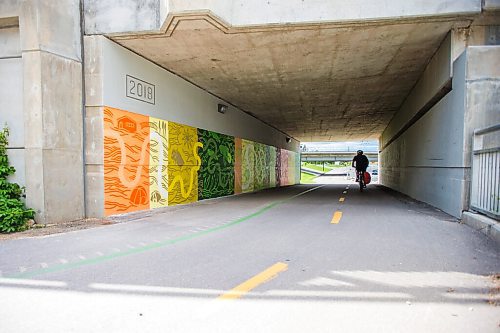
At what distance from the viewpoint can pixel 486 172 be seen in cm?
649

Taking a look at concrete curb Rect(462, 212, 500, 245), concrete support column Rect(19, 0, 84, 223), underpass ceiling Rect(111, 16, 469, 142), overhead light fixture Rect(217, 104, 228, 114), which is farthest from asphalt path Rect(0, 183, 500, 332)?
overhead light fixture Rect(217, 104, 228, 114)

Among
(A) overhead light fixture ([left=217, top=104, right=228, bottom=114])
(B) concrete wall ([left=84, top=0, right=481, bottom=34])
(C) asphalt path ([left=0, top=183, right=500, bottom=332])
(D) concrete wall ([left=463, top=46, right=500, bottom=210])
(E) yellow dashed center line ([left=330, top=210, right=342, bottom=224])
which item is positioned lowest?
(E) yellow dashed center line ([left=330, top=210, right=342, bottom=224])

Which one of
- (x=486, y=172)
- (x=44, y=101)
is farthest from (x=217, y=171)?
(x=486, y=172)

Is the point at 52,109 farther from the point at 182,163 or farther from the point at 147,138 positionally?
the point at 182,163

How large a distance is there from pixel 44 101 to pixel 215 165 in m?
8.00

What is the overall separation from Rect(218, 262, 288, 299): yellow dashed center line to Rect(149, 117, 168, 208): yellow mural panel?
6.72 meters

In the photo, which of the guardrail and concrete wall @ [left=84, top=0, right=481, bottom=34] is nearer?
the guardrail

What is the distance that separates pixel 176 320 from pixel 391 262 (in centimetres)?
289

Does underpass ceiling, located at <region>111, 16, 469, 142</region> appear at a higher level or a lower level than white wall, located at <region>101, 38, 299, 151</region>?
higher

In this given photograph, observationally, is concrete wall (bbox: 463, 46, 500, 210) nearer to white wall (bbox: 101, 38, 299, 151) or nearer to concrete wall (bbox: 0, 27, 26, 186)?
white wall (bbox: 101, 38, 299, 151)

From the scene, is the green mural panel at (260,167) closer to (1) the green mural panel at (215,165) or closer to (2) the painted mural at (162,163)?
(2) the painted mural at (162,163)

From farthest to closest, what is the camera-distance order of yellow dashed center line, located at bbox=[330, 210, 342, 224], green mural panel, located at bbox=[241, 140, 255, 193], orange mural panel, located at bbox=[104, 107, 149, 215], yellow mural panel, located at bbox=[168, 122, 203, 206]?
green mural panel, located at bbox=[241, 140, 255, 193], yellow mural panel, located at bbox=[168, 122, 203, 206], orange mural panel, located at bbox=[104, 107, 149, 215], yellow dashed center line, located at bbox=[330, 210, 342, 224]

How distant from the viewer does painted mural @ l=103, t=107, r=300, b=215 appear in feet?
28.3

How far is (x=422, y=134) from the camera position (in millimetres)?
11992
